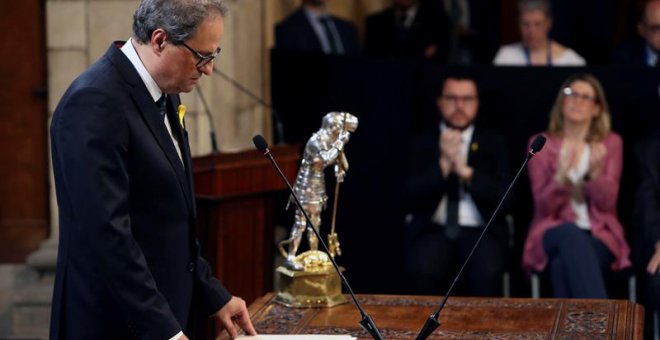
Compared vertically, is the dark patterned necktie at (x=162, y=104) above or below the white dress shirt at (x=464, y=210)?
above

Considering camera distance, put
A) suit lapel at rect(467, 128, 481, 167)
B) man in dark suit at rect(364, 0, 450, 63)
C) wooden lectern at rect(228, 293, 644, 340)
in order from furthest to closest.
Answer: man in dark suit at rect(364, 0, 450, 63) → suit lapel at rect(467, 128, 481, 167) → wooden lectern at rect(228, 293, 644, 340)

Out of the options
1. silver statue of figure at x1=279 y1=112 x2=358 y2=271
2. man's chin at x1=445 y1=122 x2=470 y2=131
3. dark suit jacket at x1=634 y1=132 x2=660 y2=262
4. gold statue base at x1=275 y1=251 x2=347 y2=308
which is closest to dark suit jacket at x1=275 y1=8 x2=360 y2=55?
man's chin at x1=445 y1=122 x2=470 y2=131

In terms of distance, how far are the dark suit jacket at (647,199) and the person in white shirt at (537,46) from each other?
131 cm

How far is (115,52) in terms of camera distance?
144 inches

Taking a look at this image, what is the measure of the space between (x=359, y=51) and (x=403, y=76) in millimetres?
1609

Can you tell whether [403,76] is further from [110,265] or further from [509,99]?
[110,265]

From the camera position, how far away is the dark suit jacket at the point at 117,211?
136 inches

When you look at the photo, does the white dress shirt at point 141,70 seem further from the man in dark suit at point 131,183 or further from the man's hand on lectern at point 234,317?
the man's hand on lectern at point 234,317

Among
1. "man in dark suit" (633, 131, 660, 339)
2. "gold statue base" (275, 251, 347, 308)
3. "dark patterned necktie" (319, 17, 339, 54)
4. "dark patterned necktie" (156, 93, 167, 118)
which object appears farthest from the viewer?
"dark patterned necktie" (319, 17, 339, 54)

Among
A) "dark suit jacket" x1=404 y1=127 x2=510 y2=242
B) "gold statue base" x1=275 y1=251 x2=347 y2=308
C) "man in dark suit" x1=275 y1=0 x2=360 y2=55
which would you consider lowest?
"gold statue base" x1=275 y1=251 x2=347 y2=308

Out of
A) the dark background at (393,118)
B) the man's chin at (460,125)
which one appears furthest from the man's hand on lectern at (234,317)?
the dark background at (393,118)

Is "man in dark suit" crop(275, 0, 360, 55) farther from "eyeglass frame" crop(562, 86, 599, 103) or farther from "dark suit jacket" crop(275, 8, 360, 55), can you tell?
"eyeglass frame" crop(562, 86, 599, 103)

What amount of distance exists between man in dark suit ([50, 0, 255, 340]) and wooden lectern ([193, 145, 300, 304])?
2335mm

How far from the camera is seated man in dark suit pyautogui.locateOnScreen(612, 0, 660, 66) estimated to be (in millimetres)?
Result: 7812
